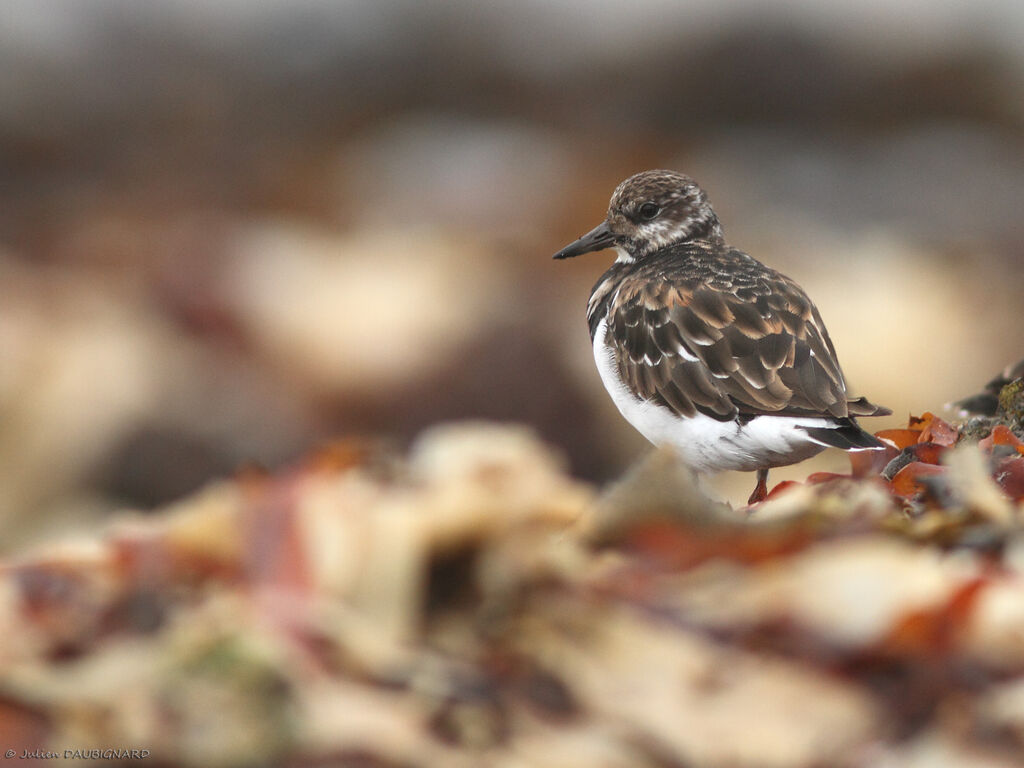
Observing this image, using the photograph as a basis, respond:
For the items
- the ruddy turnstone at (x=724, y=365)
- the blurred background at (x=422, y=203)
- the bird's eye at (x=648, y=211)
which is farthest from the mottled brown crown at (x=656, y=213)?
the blurred background at (x=422, y=203)

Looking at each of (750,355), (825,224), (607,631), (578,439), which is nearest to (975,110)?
(825,224)

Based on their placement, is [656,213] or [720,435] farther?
[656,213]

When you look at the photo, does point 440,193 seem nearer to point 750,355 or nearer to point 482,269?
point 482,269

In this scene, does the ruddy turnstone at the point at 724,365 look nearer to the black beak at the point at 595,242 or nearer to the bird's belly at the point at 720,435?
the bird's belly at the point at 720,435

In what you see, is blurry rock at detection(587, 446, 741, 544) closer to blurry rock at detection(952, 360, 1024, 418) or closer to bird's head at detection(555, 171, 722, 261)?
blurry rock at detection(952, 360, 1024, 418)

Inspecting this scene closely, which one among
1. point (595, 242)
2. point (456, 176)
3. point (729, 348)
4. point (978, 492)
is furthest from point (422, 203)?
point (978, 492)

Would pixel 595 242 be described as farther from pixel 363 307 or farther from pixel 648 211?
pixel 363 307

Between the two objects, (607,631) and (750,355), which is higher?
(750,355)
